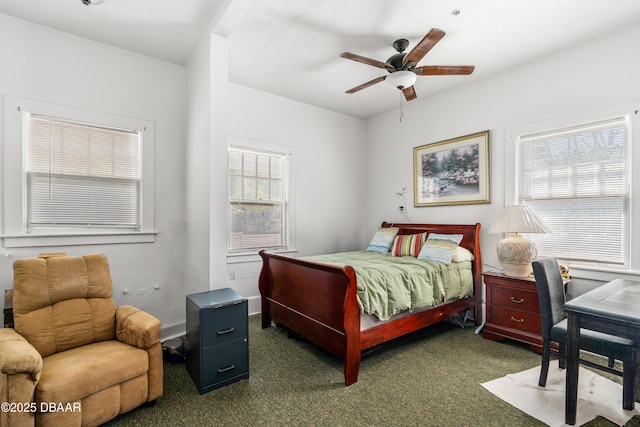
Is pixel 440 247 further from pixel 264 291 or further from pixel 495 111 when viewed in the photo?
pixel 264 291

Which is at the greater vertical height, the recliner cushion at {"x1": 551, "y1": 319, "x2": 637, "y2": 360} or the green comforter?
the green comforter

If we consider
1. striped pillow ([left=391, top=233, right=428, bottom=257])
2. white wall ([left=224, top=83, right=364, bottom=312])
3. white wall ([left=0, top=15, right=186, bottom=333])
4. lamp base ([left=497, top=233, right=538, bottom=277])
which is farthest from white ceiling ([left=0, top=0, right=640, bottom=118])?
striped pillow ([left=391, top=233, right=428, bottom=257])

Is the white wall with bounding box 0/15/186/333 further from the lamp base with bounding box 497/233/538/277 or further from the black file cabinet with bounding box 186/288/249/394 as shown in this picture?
the lamp base with bounding box 497/233/538/277

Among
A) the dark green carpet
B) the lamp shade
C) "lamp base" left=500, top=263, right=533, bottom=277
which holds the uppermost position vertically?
the lamp shade

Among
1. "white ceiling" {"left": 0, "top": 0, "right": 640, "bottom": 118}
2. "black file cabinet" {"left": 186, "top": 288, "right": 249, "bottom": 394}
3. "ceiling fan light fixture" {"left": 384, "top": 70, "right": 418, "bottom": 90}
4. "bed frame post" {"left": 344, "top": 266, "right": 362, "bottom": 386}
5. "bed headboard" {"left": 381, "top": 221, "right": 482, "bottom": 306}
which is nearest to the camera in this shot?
"black file cabinet" {"left": 186, "top": 288, "right": 249, "bottom": 394}

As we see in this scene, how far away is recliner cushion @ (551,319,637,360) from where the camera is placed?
1.78 metres

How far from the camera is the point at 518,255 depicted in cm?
298

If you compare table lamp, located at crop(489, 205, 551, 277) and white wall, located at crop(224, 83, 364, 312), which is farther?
white wall, located at crop(224, 83, 364, 312)

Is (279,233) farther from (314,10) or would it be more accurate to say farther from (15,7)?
(15,7)

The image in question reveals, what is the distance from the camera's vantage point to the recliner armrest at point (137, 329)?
1976mm

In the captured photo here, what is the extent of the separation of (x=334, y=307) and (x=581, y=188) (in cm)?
268

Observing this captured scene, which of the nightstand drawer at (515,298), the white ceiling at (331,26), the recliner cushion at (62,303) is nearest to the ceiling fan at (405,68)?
the white ceiling at (331,26)

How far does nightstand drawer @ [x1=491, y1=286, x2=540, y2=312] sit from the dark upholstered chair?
51cm

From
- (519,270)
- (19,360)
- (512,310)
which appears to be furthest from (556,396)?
(19,360)
